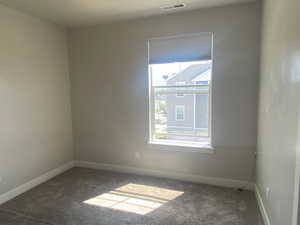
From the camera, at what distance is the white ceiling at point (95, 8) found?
2676 mm

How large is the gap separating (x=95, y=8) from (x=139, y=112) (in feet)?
5.71

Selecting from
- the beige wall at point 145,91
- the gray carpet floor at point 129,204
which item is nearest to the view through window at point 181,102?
the beige wall at point 145,91

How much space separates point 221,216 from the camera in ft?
7.70

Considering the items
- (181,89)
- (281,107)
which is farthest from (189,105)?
(281,107)

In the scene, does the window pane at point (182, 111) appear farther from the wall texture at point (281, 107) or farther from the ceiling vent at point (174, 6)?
the ceiling vent at point (174, 6)

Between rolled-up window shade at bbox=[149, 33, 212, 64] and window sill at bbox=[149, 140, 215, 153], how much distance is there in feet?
4.46

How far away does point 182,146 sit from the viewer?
3270 millimetres

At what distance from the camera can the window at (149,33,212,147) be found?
10.2 feet

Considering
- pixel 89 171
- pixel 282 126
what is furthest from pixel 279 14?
pixel 89 171

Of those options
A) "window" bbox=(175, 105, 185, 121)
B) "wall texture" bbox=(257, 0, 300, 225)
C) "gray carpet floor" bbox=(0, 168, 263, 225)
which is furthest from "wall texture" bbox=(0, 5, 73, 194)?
"wall texture" bbox=(257, 0, 300, 225)

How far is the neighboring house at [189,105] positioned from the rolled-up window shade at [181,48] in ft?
0.57

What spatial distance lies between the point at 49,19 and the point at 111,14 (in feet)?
3.56

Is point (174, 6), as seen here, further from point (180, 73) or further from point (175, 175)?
point (175, 175)

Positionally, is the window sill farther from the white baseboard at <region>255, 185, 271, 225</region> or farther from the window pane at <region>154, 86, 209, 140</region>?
the white baseboard at <region>255, 185, 271, 225</region>
